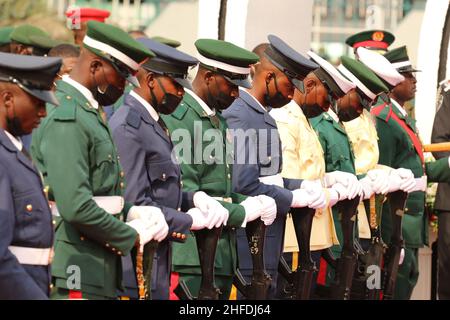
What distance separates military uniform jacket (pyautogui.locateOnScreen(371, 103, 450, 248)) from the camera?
9.91m

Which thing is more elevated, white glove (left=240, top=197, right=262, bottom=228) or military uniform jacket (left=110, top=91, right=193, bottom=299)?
military uniform jacket (left=110, top=91, right=193, bottom=299)

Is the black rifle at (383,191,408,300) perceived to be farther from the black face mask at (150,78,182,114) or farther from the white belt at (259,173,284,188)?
the black face mask at (150,78,182,114)

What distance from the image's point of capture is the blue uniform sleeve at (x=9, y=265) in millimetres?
4969

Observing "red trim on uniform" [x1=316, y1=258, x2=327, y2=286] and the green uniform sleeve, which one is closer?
the green uniform sleeve

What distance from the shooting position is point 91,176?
19.1 ft

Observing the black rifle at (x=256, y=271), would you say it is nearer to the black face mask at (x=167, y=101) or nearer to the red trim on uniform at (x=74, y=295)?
the black face mask at (x=167, y=101)

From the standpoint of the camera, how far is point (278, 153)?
7805 mm

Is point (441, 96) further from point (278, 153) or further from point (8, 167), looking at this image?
point (8, 167)

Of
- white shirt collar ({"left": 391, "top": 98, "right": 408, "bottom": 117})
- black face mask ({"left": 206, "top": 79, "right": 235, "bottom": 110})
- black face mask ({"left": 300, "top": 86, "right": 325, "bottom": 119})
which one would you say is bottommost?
white shirt collar ({"left": 391, "top": 98, "right": 408, "bottom": 117})

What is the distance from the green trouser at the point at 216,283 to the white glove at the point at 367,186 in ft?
6.56

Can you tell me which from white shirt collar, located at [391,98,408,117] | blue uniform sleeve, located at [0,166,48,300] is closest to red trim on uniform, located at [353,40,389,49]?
white shirt collar, located at [391,98,408,117]

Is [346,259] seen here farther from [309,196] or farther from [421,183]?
[421,183]

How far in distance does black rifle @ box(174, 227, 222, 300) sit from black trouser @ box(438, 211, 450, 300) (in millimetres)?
4324

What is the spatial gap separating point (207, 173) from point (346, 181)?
1.90 m
